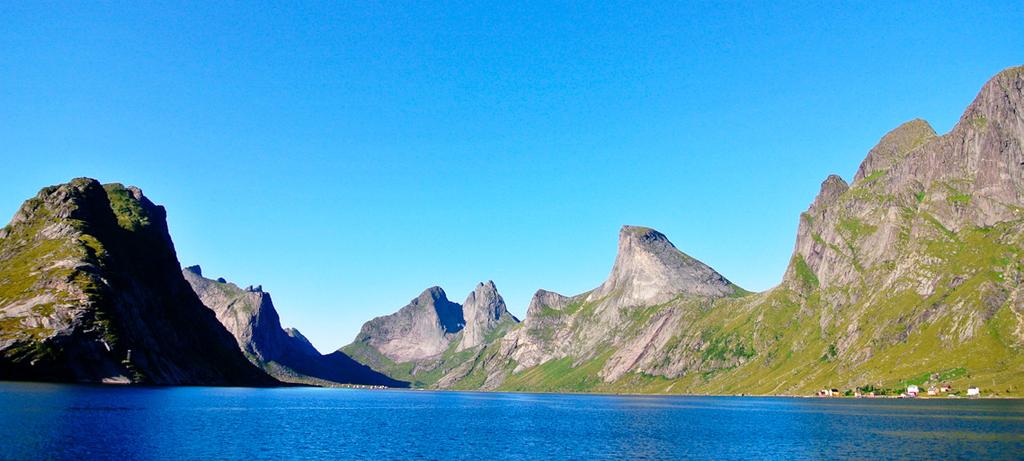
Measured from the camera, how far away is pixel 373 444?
104312mm

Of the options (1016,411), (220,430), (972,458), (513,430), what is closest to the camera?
(972,458)

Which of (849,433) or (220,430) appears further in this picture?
(849,433)

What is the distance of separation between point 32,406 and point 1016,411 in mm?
202043

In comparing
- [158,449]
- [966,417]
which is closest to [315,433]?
[158,449]

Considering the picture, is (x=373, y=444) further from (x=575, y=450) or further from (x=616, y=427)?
(x=616, y=427)

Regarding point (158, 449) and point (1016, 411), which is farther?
point (1016, 411)

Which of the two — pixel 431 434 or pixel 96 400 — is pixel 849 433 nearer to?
pixel 431 434

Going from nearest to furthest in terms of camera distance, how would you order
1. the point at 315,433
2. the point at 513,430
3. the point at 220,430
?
the point at 220,430, the point at 315,433, the point at 513,430

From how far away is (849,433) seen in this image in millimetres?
121938

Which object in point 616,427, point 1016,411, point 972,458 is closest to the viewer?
point 972,458

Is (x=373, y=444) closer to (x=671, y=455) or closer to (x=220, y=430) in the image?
(x=220, y=430)

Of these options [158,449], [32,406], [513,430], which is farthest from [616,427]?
[32,406]

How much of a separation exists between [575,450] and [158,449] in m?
54.5

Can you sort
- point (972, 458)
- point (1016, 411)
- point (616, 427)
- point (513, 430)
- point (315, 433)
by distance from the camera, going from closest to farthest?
point (972, 458)
point (315, 433)
point (513, 430)
point (616, 427)
point (1016, 411)
